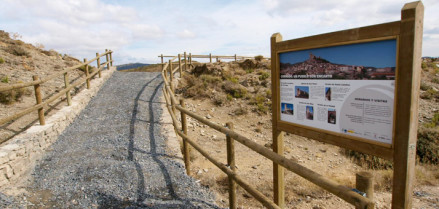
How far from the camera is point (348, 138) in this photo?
2.19 m

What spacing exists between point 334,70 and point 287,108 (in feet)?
2.41

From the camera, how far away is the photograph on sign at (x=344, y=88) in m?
1.89

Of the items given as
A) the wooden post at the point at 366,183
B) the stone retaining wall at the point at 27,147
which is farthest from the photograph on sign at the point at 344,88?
the stone retaining wall at the point at 27,147

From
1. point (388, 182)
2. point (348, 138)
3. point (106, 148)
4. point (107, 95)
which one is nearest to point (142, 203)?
point (106, 148)

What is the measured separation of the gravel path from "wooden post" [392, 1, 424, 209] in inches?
103

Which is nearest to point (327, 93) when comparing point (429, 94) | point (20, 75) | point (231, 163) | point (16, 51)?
point (231, 163)

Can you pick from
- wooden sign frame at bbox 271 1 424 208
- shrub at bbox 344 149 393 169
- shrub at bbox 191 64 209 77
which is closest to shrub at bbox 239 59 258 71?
shrub at bbox 191 64 209 77

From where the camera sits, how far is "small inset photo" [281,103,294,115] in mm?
2775

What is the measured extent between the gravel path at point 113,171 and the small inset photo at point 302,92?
221 centimetres

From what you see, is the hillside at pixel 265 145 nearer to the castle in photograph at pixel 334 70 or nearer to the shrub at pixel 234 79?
the shrub at pixel 234 79

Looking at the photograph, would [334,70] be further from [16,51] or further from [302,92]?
[16,51]

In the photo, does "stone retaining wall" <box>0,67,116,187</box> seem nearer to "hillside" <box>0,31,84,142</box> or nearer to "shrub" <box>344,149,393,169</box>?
"hillside" <box>0,31,84,142</box>

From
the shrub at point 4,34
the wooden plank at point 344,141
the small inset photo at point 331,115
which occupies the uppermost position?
the shrub at point 4,34

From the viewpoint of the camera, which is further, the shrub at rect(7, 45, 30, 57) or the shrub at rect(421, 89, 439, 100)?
the shrub at rect(421, 89, 439, 100)
